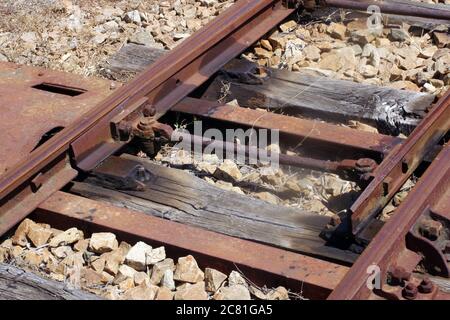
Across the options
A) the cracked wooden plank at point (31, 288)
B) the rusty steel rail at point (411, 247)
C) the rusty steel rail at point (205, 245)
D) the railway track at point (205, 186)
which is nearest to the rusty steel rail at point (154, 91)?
the railway track at point (205, 186)

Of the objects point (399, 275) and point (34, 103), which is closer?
point (399, 275)

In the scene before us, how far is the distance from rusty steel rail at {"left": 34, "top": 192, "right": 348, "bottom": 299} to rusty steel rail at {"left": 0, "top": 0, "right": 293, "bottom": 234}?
0.49 ft

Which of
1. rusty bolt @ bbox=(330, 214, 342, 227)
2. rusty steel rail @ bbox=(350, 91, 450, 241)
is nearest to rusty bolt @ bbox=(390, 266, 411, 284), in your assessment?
rusty steel rail @ bbox=(350, 91, 450, 241)

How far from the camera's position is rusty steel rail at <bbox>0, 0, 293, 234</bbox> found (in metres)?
4.01

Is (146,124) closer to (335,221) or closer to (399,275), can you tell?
(335,221)

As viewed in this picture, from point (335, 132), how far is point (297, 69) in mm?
971

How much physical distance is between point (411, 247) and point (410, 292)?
29cm

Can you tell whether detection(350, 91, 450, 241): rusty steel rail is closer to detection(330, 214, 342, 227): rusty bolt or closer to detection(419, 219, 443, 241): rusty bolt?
detection(330, 214, 342, 227): rusty bolt

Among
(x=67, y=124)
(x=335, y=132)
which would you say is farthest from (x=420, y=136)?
(x=67, y=124)

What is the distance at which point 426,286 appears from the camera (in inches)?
126

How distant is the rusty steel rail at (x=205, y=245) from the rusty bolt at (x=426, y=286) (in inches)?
11.8

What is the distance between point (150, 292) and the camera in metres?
3.49

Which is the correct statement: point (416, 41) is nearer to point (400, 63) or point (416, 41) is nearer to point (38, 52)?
→ point (400, 63)

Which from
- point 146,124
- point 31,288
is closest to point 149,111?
point 146,124
